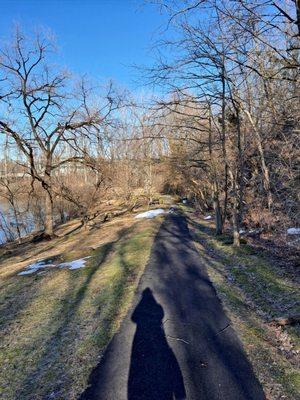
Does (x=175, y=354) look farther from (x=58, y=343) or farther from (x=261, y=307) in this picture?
(x=261, y=307)

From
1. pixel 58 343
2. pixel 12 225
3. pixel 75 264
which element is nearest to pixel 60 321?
pixel 58 343

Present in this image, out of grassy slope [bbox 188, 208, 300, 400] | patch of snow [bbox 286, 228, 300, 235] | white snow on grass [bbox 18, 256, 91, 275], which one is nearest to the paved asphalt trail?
grassy slope [bbox 188, 208, 300, 400]

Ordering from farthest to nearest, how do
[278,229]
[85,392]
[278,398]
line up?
1. [278,229]
2. [85,392]
3. [278,398]

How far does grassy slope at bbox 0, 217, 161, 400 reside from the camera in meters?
5.22

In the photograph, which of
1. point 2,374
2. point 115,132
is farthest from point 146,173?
point 2,374

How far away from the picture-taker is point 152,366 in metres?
5.15

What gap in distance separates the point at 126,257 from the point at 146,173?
24564 millimetres

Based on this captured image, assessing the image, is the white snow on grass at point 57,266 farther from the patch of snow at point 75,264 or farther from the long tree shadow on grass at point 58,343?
the long tree shadow on grass at point 58,343

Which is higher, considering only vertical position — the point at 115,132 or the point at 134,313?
the point at 115,132

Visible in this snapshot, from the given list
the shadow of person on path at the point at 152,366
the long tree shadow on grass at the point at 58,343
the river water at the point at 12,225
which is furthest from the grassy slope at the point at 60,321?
the river water at the point at 12,225

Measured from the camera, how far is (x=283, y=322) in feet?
21.4

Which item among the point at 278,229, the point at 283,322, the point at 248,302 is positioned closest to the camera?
the point at 283,322

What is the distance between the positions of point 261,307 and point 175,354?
285 centimetres

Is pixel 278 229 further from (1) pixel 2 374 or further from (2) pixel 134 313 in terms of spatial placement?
(1) pixel 2 374
